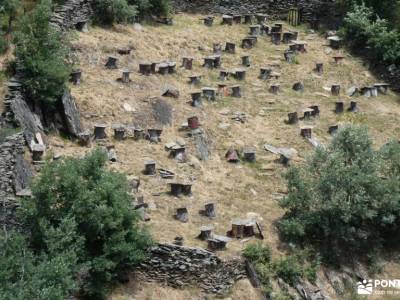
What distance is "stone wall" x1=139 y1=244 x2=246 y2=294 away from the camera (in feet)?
54.2

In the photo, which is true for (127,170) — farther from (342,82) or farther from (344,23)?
(344,23)

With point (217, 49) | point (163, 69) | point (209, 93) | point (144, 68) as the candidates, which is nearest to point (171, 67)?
point (163, 69)

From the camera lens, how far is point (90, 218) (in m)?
15.4

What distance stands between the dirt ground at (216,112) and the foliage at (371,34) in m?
0.78

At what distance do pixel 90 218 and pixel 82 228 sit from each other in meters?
0.39

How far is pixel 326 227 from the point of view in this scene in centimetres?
1852

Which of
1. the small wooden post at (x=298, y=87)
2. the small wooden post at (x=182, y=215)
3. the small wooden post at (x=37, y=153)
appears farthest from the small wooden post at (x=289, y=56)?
the small wooden post at (x=37, y=153)

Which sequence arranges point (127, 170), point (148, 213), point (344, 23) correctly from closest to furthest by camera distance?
point (148, 213)
point (127, 170)
point (344, 23)

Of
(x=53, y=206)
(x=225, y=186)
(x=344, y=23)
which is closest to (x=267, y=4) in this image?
(x=344, y=23)

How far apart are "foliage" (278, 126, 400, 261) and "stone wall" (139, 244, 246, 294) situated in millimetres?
2291

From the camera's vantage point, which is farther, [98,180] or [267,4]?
[267,4]

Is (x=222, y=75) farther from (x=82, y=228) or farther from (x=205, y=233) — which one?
(x=82, y=228)

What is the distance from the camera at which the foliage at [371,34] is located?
2755cm

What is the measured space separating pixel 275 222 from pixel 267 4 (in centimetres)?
1396
